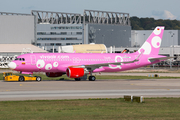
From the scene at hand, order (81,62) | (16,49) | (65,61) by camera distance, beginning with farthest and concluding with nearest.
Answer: (16,49) < (81,62) < (65,61)

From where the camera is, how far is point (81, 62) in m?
53.3

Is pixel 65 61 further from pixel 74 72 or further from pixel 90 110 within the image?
pixel 90 110

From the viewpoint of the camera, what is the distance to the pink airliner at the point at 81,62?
50.0 metres

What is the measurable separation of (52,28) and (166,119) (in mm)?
156109

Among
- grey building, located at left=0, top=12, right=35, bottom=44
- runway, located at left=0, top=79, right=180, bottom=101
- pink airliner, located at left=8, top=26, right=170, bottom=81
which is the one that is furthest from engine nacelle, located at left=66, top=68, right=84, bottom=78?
grey building, located at left=0, top=12, right=35, bottom=44

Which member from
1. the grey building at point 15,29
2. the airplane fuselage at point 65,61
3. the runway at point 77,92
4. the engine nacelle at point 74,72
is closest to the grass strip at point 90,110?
the runway at point 77,92

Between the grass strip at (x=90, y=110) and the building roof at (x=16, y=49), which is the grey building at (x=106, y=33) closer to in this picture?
the building roof at (x=16, y=49)

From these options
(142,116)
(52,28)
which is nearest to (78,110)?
(142,116)

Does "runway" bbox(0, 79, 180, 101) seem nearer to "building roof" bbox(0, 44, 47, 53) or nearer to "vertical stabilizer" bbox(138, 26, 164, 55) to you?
"vertical stabilizer" bbox(138, 26, 164, 55)

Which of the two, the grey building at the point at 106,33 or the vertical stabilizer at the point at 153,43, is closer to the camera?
the vertical stabilizer at the point at 153,43

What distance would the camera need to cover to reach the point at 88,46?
124 m

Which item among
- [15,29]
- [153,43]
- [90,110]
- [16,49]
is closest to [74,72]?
[153,43]

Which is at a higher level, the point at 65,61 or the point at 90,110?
the point at 65,61

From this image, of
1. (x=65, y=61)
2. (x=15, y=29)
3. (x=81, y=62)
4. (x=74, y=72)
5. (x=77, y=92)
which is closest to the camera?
(x=77, y=92)
